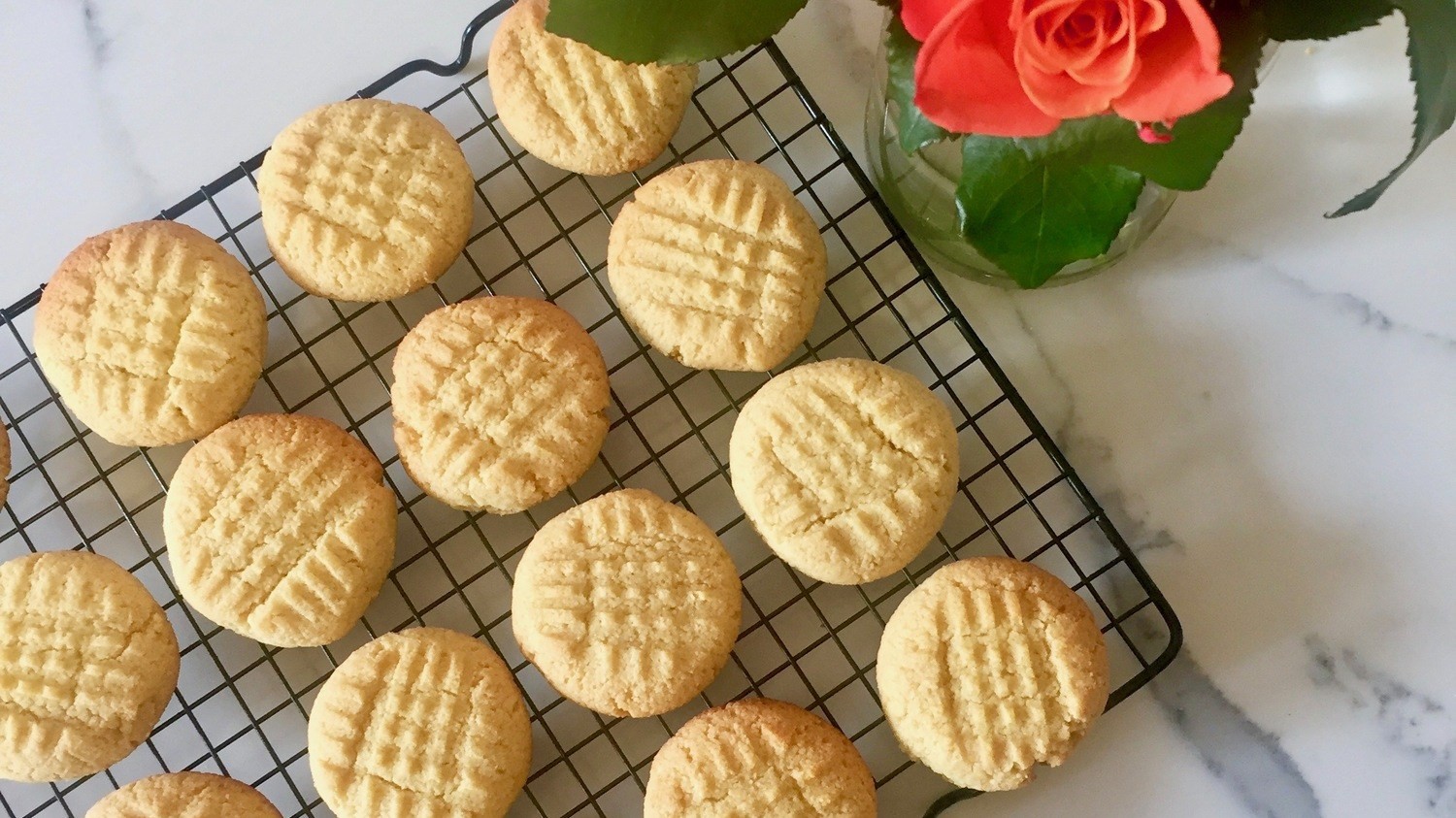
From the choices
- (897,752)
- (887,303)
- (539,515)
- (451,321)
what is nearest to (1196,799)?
(897,752)

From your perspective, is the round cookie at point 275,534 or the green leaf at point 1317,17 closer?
the green leaf at point 1317,17

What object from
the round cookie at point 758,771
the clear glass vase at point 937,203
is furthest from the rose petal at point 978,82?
the round cookie at point 758,771

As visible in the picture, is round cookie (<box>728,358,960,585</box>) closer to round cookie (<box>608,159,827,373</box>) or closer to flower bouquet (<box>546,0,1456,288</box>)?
round cookie (<box>608,159,827,373</box>)

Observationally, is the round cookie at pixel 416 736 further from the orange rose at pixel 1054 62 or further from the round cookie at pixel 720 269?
→ the orange rose at pixel 1054 62

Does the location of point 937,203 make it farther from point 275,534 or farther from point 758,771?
point 275,534

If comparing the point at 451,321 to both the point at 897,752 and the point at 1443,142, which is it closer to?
the point at 897,752
